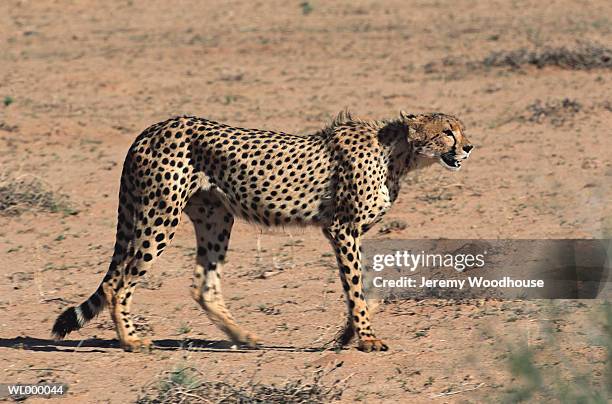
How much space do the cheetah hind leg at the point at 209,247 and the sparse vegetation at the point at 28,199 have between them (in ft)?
11.4

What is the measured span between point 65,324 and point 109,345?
31cm

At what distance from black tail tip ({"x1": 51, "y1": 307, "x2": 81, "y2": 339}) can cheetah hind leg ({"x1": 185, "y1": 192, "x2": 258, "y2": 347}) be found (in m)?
0.71

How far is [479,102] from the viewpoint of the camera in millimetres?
15180

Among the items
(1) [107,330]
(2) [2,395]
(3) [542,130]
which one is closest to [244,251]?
(1) [107,330]

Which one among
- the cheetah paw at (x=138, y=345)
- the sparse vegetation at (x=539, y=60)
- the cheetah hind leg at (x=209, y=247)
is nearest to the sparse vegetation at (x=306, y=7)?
the sparse vegetation at (x=539, y=60)

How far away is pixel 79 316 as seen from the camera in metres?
7.61

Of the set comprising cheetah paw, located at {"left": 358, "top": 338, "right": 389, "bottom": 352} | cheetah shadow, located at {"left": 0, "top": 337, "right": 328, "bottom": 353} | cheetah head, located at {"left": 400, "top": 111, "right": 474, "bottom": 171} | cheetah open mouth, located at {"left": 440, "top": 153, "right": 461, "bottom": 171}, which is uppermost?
cheetah head, located at {"left": 400, "top": 111, "right": 474, "bottom": 171}

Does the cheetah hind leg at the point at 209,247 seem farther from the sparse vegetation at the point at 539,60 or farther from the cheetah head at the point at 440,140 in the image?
the sparse vegetation at the point at 539,60

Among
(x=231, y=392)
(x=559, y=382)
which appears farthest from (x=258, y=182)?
(x=559, y=382)

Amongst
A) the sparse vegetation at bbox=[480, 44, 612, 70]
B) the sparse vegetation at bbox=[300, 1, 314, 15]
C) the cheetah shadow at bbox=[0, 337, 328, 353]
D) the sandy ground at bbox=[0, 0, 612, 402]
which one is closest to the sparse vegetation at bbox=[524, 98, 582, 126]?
the sandy ground at bbox=[0, 0, 612, 402]

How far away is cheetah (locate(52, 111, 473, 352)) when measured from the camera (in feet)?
24.7

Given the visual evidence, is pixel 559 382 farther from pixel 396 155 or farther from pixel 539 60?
pixel 539 60

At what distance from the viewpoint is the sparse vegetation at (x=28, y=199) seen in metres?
11.1

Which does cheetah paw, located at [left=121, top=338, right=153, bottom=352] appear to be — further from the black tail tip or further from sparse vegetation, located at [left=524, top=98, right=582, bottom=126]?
sparse vegetation, located at [left=524, top=98, right=582, bottom=126]
